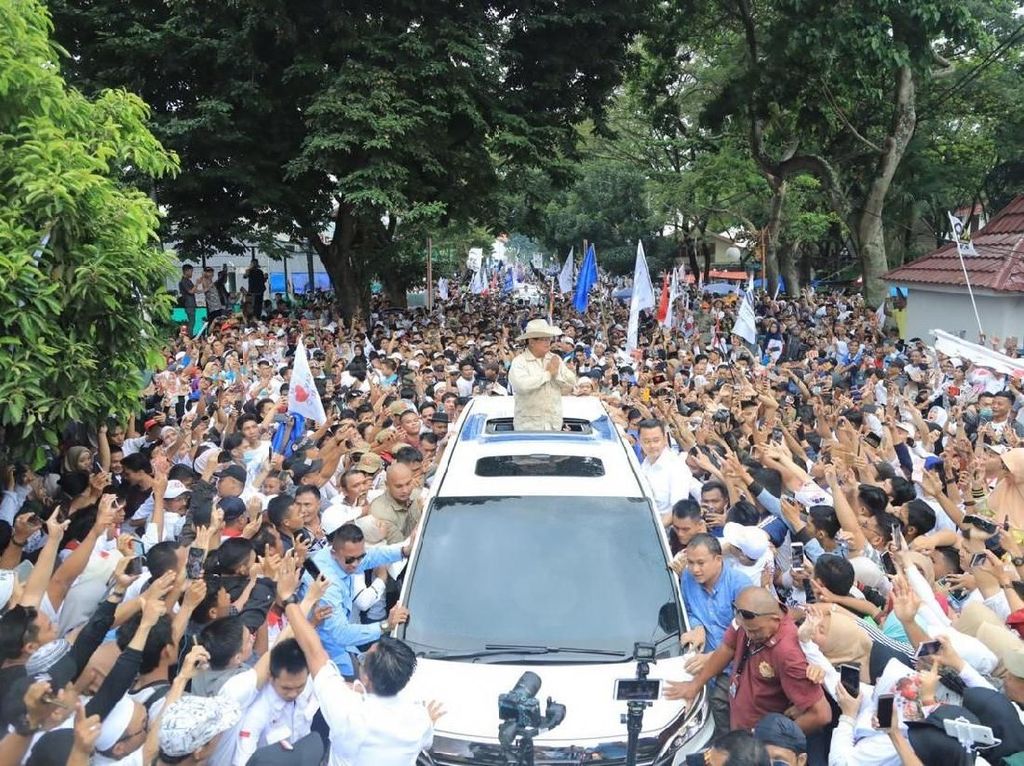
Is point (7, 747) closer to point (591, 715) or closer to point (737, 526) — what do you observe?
point (591, 715)

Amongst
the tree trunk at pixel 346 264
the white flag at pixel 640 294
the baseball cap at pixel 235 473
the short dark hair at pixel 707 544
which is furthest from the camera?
the tree trunk at pixel 346 264

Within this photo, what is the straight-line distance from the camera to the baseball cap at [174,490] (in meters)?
6.31

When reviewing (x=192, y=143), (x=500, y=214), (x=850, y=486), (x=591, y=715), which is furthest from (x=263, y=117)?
(x=591, y=715)

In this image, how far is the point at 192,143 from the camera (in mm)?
19344

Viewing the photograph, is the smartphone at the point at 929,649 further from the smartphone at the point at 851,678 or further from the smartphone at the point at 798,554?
the smartphone at the point at 798,554

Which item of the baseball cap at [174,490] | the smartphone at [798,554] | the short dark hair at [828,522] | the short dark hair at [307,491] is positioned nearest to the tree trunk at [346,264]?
the baseball cap at [174,490]

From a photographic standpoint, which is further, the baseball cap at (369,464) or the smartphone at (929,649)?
the baseball cap at (369,464)

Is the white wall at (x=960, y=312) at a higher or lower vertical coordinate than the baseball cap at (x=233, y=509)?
lower

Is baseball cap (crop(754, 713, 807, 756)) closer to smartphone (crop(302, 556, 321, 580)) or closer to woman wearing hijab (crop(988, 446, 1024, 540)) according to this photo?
smartphone (crop(302, 556, 321, 580))

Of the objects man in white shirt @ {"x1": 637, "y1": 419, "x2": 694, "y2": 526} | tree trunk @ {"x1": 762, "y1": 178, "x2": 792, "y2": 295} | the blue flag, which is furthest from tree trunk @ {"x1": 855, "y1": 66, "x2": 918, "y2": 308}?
man in white shirt @ {"x1": 637, "y1": 419, "x2": 694, "y2": 526}

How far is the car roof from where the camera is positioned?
5.10m

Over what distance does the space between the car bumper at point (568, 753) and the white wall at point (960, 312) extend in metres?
13.6

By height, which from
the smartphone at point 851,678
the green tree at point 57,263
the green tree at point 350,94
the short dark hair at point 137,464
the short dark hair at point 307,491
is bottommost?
the smartphone at point 851,678

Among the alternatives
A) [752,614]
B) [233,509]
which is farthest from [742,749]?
[233,509]
